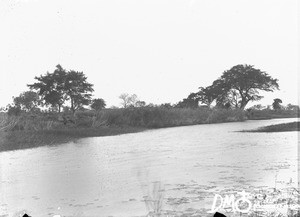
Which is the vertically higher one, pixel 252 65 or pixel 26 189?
pixel 252 65

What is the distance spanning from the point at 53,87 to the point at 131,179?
35650mm

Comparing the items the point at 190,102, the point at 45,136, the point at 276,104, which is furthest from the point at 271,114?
the point at 45,136

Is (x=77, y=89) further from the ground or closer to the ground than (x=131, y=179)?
further from the ground

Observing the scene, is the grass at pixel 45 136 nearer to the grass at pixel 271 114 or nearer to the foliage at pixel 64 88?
the foliage at pixel 64 88

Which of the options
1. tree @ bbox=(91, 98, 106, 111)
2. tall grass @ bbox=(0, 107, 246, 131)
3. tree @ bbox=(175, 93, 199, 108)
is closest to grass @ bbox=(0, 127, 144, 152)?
tall grass @ bbox=(0, 107, 246, 131)

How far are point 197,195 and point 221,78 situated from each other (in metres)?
53.3

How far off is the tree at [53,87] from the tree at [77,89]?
577 mm

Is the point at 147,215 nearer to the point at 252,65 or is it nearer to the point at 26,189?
the point at 26,189

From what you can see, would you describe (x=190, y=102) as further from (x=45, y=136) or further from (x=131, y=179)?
(x=131, y=179)

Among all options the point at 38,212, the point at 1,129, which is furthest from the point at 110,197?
the point at 1,129

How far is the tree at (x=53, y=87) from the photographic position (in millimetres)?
44094

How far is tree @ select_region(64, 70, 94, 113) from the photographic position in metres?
43.6

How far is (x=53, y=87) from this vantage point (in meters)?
45.3

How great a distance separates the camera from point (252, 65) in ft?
194
